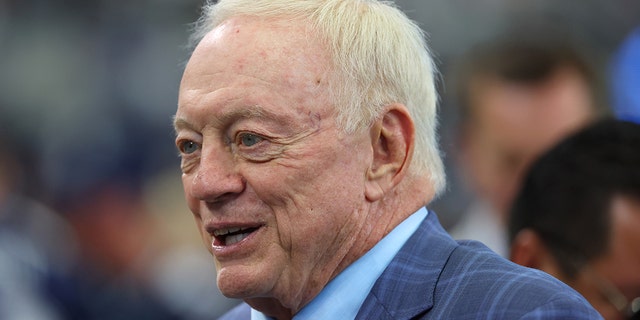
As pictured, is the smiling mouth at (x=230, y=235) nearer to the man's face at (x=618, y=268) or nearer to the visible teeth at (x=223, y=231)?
the visible teeth at (x=223, y=231)

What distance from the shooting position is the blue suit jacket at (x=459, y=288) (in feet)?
7.86

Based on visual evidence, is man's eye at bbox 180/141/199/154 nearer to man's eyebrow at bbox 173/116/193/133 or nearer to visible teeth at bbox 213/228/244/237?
man's eyebrow at bbox 173/116/193/133

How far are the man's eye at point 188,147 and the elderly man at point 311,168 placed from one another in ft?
0.04

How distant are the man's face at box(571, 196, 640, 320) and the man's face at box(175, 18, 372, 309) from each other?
1172 millimetres

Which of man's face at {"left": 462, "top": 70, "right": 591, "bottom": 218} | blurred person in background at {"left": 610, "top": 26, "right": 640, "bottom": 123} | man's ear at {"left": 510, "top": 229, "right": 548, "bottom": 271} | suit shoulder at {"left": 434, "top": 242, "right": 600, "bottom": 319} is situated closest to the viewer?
suit shoulder at {"left": 434, "top": 242, "right": 600, "bottom": 319}

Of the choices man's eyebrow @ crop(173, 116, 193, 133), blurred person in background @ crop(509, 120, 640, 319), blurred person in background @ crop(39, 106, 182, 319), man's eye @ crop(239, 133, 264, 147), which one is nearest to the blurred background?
blurred person in background @ crop(39, 106, 182, 319)

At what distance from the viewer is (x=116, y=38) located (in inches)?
340

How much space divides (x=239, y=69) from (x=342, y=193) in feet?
1.41

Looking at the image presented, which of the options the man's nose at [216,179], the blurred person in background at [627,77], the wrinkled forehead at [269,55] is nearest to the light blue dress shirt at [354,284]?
the man's nose at [216,179]

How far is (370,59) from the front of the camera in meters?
2.85

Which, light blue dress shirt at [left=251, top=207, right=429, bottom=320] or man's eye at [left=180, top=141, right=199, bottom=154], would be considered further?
man's eye at [left=180, top=141, right=199, bottom=154]

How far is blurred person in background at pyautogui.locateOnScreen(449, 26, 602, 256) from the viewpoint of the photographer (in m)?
5.73

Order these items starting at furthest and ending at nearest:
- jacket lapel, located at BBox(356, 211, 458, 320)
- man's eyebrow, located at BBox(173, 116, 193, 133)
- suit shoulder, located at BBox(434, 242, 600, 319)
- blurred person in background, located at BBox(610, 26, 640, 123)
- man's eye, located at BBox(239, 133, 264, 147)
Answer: blurred person in background, located at BBox(610, 26, 640, 123) → man's eyebrow, located at BBox(173, 116, 193, 133) → man's eye, located at BBox(239, 133, 264, 147) → jacket lapel, located at BBox(356, 211, 458, 320) → suit shoulder, located at BBox(434, 242, 600, 319)

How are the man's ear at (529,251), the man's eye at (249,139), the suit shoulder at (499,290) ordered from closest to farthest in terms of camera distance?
1. the suit shoulder at (499,290)
2. the man's eye at (249,139)
3. the man's ear at (529,251)
